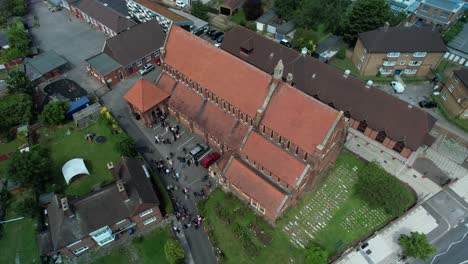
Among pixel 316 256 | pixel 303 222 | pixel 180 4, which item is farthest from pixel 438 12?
pixel 316 256

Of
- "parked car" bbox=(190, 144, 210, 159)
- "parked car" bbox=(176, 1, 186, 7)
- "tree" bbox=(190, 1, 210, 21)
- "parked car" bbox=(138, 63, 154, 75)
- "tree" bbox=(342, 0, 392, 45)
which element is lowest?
"parked car" bbox=(190, 144, 210, 159)

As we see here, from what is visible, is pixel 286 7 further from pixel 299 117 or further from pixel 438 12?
pixel 299 117

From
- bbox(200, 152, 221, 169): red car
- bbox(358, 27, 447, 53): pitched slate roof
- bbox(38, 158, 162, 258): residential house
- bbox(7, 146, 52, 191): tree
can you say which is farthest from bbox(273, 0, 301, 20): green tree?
bbox(7, 146, 52, 191): tree

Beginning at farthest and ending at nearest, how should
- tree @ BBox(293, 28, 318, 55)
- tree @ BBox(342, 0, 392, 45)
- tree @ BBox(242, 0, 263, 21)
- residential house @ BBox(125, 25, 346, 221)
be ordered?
tree @ BBox(242, 0, 263, 21), tree @ BBox(293, 28, 318, 55), tree @ BBox(342, 0, 392, 45), residential house @ BBox(125, 25, 346, 221)

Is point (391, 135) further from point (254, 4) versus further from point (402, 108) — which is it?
point (254, 4)

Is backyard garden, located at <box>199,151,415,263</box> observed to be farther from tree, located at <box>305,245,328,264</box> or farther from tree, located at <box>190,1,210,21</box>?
tree, located at <box>190,1,210,21</box>

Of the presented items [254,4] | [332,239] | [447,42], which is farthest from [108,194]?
[447,42]

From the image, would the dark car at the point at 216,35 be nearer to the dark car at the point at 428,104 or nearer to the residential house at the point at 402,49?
the residential house at the point at 402,49
